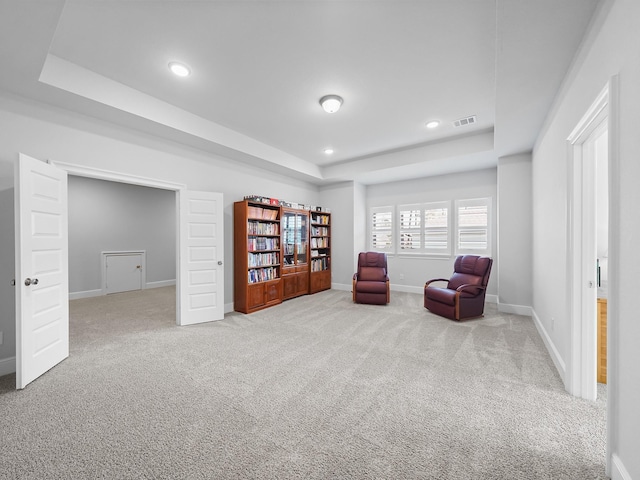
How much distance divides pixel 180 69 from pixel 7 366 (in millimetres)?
3434

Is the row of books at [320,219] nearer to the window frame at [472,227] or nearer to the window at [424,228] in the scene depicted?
the window at [424,228]

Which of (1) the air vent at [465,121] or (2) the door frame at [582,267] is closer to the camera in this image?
(2) the door frame at [582,267]

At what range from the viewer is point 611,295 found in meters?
1.44

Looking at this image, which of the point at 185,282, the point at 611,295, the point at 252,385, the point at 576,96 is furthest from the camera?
the point at 185,282

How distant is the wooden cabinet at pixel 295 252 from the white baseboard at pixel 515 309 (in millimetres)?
3775

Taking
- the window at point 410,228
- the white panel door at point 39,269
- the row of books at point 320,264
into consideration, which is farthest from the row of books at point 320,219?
the white panel door at point 39,269

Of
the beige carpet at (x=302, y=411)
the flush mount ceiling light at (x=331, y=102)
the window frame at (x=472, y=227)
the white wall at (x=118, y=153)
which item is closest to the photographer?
the beige carpet at (x=302, y=411)

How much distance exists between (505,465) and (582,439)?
66 cm

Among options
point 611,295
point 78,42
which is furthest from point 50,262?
point 611,295

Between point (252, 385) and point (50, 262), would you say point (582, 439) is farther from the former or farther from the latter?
point (50, 262)

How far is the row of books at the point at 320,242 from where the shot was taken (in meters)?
6.38

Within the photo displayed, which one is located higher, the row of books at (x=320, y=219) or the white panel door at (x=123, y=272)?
the row of books at (x=320, y=219)

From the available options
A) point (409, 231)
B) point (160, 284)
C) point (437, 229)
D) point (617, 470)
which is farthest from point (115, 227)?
point (617, 470)

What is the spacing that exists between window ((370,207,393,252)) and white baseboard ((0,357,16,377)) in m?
6.35
